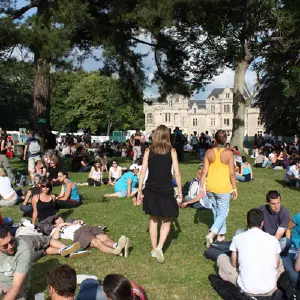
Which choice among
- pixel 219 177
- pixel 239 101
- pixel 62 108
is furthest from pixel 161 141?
pixel 62 108

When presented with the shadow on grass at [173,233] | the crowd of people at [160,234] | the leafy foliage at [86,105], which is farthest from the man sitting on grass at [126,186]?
the leafy foliage at [86,105]

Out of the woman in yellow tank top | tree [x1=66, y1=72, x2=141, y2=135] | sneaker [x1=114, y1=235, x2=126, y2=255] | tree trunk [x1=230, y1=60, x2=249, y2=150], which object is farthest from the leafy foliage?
sneaker [x1=114, y1=235, x2=126, y2=255]

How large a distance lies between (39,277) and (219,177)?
2.83 meters

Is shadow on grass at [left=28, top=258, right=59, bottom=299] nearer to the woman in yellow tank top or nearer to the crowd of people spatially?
the crowd of people

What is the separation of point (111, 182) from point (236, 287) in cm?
900

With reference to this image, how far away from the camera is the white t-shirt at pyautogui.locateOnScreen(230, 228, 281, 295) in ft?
13.2

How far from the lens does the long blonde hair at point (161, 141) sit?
16.9ft

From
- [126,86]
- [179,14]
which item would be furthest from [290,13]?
[126,86]

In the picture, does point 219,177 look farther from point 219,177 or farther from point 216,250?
point 216,250

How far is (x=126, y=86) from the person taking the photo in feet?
56.5

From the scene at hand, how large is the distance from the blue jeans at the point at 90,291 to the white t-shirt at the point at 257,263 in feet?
4.78

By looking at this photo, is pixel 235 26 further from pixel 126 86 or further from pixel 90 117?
pixel 90 117

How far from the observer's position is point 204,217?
803cm

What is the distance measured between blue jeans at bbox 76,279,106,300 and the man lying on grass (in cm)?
145
